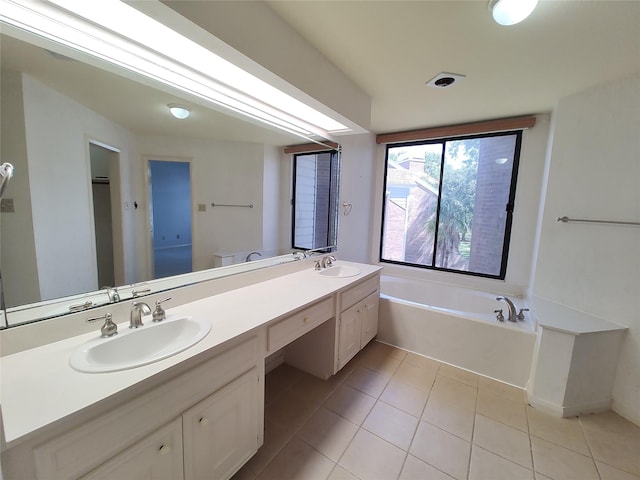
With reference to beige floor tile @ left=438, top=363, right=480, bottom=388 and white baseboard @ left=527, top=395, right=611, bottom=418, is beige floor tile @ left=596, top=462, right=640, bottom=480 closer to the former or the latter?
white baseboard @ left=527, top=395, right=611, bottom=418

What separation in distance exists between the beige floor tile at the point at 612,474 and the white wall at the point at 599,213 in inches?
21.5

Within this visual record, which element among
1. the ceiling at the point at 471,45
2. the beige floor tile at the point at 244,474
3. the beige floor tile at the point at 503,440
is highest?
the ceiling at the point at 471,45

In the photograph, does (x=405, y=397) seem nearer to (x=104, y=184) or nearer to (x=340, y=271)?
(x=340, y=271)

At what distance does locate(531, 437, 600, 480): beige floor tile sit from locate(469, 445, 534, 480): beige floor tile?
0.10m

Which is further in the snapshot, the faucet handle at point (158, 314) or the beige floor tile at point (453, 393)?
the beige floor tile at point (453, 393)

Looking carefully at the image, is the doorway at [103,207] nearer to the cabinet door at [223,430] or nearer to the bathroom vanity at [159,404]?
the bathroom vanity at [159,404]

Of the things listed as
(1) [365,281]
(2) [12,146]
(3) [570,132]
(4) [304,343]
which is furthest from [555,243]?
(2) [12,146]

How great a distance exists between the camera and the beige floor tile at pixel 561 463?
4.37 ft

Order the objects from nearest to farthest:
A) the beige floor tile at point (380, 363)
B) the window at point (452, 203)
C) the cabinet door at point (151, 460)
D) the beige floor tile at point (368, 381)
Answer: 1. the cabinet door at point (151, 460)
2. the beige floor tile at point (368, 381)
3. the beige floor tile at point (380, 363)
4. the window at point (452, 203)

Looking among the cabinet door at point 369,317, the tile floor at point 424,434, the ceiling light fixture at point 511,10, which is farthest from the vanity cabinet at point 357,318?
the ceiling light fixture at point 511,10

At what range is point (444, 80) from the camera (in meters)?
1.83

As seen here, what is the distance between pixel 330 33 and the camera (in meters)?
1.35

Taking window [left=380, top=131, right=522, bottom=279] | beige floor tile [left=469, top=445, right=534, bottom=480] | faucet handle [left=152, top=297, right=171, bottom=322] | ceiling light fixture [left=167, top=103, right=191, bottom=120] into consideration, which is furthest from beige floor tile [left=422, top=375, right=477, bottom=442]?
ceiling light fixture [left=167, top=103, right=191, bottom=120]

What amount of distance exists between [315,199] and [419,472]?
2025 mm
